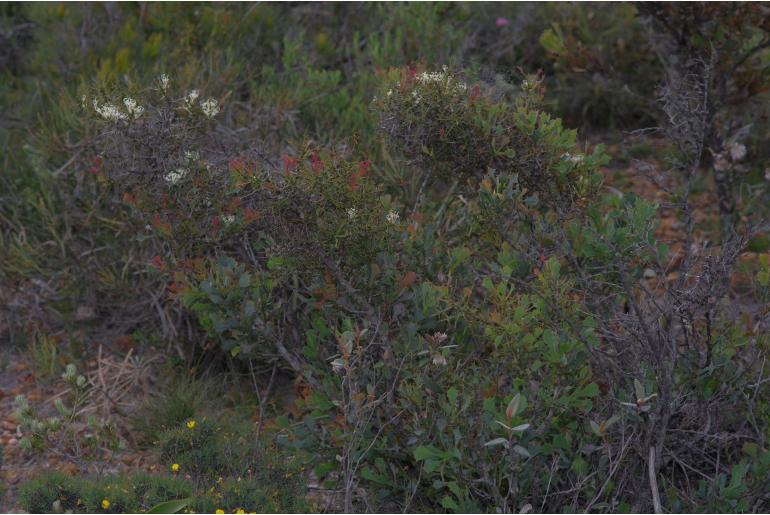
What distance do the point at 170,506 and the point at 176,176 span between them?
110cm

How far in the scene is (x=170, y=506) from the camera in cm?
301

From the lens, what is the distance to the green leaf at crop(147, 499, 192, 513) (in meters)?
2.98

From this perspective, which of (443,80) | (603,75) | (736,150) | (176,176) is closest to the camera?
(176,176)

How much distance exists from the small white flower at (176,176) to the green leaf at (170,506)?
1.07 m

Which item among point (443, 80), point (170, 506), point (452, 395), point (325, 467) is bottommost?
point (325, 467)

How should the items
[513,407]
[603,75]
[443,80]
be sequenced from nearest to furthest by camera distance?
[513,407]
[443,80]
[603,75]

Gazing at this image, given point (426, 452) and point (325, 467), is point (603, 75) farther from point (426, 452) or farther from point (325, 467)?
point (426, 452)

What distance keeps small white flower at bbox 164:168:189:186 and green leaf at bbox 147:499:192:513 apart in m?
1.07

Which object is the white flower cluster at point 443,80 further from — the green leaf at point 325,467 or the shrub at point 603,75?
the shrub at point 603,75

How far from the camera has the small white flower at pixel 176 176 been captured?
3396mm

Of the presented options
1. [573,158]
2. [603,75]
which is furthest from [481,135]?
[603,75]

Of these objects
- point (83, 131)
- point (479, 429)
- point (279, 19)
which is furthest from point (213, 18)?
point (479, 429)

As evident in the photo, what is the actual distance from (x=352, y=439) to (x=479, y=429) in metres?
0.40

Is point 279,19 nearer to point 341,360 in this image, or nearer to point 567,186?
point 567,186
